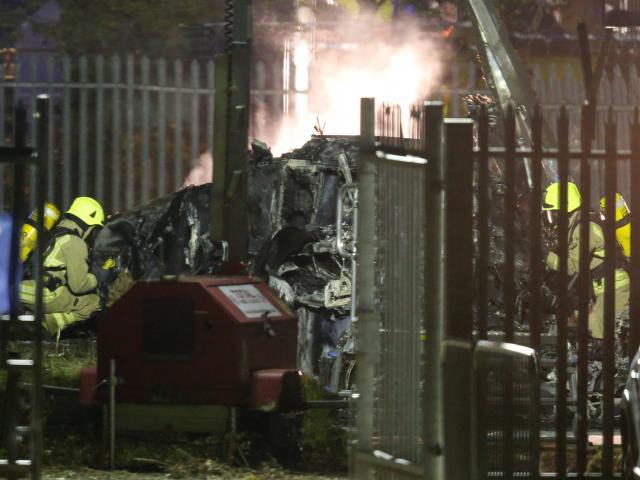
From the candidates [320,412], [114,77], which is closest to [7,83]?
[114,77]

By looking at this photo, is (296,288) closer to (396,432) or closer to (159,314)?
(159,314)

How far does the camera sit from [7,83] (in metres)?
18.4

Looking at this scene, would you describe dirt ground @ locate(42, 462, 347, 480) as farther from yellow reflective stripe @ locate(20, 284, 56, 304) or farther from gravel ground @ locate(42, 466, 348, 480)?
yellow reflective stripe @ locate(20, 284, 56, 304)

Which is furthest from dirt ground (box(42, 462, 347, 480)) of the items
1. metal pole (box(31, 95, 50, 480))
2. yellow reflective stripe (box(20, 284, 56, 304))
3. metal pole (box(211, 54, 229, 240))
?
yellow reflective stripe (box(20, 284, 56, 304))

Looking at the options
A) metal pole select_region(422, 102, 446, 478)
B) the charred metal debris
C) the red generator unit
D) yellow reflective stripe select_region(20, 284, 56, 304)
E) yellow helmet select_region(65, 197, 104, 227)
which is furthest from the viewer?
yellow helmet select_region(65, 197, 104, 227)

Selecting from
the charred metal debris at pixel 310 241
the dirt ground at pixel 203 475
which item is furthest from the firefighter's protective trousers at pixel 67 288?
the dirt ground at pixel 203 475

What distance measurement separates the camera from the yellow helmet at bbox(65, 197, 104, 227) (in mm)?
16609

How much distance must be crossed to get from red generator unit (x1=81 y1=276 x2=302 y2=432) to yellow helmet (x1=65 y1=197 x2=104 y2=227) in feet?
20.5

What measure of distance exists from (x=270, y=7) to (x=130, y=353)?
71.0 feet

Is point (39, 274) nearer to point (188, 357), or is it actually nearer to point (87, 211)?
point (188, 357)

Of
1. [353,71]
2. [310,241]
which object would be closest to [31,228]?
[310,241]

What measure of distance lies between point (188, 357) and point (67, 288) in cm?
537

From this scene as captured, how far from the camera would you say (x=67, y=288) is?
15.3 metres

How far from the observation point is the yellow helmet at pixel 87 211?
654 inches
